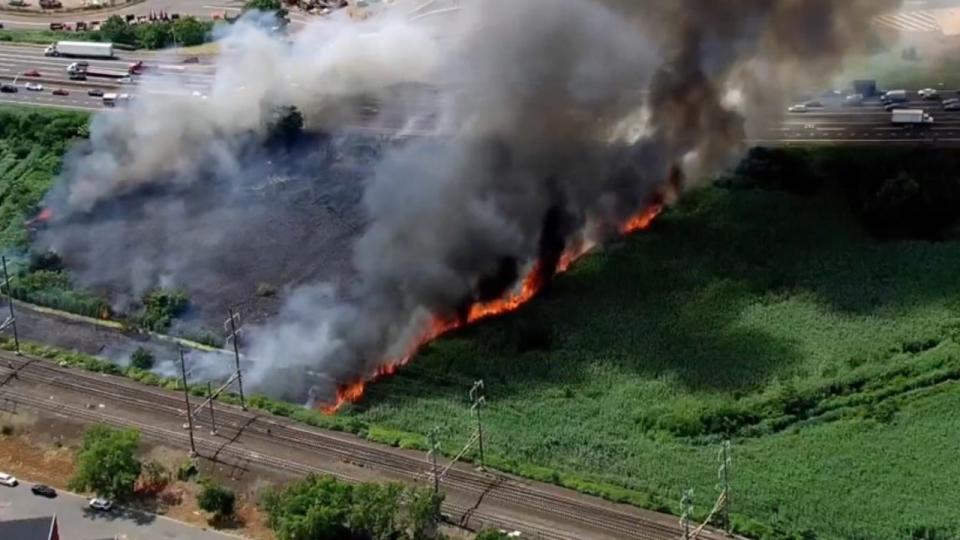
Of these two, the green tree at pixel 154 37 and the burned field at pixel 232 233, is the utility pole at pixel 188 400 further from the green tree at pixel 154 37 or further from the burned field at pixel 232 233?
the green tree at pixel 154 37

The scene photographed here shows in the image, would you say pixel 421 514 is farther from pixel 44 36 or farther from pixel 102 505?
pixel 44 36

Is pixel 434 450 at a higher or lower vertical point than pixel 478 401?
lower

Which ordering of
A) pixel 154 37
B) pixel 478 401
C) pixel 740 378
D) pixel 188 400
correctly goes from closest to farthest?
pixel 478 401
pixel 188 400
pixel 740 378
pixel 154 37

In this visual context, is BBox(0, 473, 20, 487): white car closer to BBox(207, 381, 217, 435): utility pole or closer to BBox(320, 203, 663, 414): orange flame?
BBox(207, 381, 217, 435): utility pole

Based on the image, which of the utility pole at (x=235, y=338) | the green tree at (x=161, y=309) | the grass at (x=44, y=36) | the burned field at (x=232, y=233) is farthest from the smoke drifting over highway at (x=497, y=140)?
the grass at (x=44, y=36)

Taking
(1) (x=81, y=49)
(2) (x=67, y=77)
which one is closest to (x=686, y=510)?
(2) (x=67, y=77)

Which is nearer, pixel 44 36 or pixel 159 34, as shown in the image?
pixel 159 34
